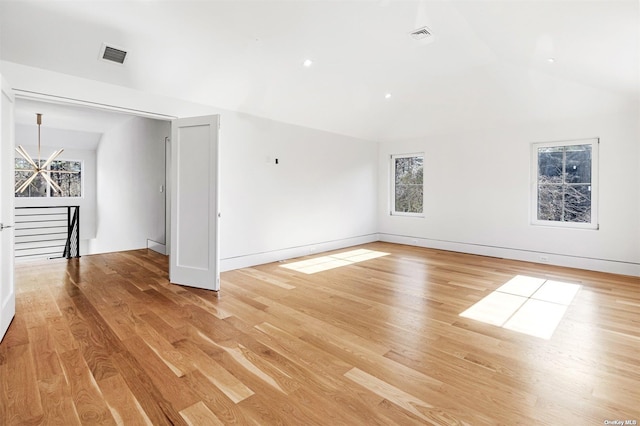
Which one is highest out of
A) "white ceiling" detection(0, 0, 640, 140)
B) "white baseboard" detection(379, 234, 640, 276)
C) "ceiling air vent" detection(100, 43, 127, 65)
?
"white ceiling" detection(0, 0, 640, 140)

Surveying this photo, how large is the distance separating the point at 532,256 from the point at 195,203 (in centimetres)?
533

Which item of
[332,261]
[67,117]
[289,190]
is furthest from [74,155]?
[332,261]

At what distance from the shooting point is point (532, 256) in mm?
5371

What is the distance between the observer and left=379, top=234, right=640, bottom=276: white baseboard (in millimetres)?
4617

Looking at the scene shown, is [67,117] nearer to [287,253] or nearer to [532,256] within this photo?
[287,253]

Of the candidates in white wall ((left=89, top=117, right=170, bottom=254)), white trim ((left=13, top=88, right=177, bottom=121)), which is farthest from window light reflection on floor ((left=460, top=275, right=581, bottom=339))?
white wall ((left=89, top=117, right=170, bottom=254))

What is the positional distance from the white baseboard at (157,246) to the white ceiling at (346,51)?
114 inches

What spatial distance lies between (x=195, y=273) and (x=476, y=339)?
10.2 ft

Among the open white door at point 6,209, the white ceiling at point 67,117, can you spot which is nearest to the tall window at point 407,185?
the white ceiling at point 67,117

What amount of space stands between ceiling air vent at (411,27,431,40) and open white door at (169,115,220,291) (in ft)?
8.46

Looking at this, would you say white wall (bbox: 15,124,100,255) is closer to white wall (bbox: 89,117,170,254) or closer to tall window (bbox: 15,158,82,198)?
tall window (bbox: 15,158,82,198)

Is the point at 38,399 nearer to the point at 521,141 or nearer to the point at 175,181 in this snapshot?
the point at 175,181

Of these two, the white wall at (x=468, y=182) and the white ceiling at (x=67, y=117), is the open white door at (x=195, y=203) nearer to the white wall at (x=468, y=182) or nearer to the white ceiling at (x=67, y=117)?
the white wall at (x=468, y=182)

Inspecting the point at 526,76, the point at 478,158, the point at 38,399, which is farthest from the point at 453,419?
the point at 478,158
